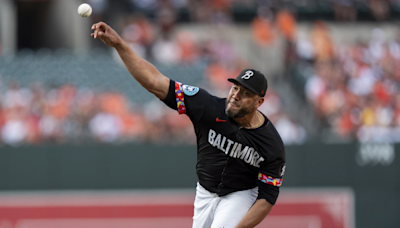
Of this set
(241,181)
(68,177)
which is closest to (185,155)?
(68,177)

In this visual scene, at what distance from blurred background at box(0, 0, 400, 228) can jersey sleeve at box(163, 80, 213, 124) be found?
17.1 ft

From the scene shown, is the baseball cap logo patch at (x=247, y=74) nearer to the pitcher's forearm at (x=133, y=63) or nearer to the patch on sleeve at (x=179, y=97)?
the patch on sleeve at (x=179, y=97)

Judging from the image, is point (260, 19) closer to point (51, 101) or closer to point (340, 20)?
point (340, 20)

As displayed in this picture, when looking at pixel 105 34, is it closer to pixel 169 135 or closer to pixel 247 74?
pixel 247 74

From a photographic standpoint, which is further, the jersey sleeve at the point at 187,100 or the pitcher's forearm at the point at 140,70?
the jersey sleeve at the point at 187,100

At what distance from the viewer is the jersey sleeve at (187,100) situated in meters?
4.61

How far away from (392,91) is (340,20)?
4.94 meters

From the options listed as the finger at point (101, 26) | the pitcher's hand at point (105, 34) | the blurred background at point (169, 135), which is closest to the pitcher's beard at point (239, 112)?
the pitcher's hand at point (105, 34)

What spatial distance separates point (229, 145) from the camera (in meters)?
4.79

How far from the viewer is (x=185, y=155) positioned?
9898mm

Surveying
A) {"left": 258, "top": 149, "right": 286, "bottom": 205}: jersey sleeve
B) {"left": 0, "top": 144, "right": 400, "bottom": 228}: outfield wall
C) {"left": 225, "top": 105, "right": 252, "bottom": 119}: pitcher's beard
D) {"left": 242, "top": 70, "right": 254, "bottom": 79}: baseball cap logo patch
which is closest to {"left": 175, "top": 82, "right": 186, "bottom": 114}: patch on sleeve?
{"left": 225, "top": 105, "right": 252, "bottom": 119}: pitcher's beard

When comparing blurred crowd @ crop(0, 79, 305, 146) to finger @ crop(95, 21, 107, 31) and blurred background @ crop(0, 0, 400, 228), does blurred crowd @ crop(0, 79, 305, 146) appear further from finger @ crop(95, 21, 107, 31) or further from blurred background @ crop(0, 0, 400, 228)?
finger @ crop(95, 21, 107, 31)

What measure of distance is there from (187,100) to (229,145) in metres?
0.57

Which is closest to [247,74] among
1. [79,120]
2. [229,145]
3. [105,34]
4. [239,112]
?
[239,112]
